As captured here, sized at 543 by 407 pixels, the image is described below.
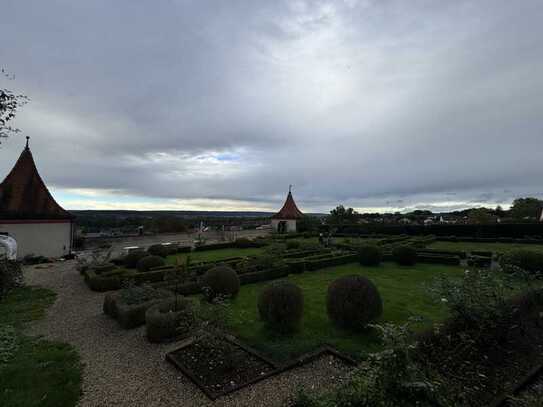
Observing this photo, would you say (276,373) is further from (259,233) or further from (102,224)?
(102,224)

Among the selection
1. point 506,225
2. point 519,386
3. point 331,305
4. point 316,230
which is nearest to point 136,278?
point 331,305

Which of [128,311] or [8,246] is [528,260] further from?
[8,246]

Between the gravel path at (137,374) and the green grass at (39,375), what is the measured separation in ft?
0.68

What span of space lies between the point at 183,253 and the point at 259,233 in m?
13.5

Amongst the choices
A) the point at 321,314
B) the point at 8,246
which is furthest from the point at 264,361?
the point at 8,246

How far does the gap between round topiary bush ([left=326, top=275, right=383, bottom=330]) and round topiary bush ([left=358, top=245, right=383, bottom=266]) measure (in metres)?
9.84

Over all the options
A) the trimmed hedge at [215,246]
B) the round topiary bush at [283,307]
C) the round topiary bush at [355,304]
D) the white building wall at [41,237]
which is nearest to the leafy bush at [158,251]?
the trimmed hedge at [215,246]

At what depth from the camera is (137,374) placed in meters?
4.98

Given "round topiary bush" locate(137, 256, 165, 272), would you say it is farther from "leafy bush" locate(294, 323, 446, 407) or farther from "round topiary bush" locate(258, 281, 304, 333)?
"leafy bush" locate(294, 323, 446, 407)

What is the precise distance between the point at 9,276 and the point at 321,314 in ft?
36.0

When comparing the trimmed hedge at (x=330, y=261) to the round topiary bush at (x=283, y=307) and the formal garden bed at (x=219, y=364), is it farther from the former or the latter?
the formal garden bed at (x=219, y=364)

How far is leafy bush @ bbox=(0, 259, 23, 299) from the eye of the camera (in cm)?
970

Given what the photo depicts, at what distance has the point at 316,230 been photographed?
3466 cm

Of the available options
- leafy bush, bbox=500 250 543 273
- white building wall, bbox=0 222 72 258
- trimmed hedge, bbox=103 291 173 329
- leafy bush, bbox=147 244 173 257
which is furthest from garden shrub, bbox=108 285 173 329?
leafy bush, bbox=500 250 543 273
